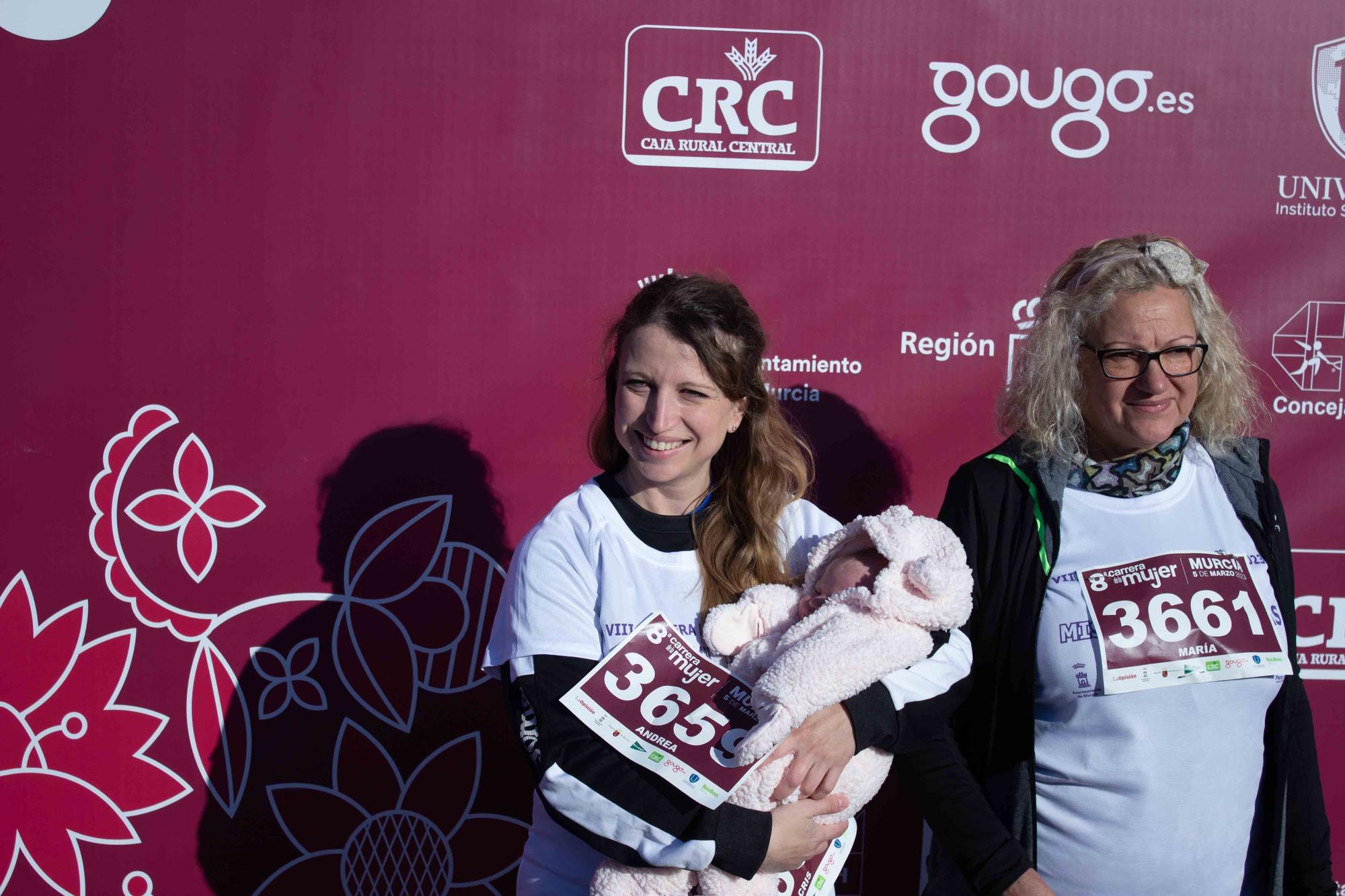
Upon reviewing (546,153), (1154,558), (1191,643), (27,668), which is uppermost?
(546,153)

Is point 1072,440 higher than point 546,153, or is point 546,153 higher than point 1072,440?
point 546,153

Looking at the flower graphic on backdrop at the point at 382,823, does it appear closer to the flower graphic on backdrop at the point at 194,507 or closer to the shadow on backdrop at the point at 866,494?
the flower graphic on backdrop at the point at 194,507

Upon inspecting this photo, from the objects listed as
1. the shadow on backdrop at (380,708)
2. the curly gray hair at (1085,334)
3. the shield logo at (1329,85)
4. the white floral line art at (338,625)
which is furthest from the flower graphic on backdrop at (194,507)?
the shield logo at (1329,85)

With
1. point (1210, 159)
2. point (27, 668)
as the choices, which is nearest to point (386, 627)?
point (27, 668)

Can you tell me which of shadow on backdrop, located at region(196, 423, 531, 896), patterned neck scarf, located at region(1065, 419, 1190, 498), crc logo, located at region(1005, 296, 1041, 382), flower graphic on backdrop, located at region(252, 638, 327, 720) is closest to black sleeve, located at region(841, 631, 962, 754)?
patterned neck scarf, located at region(1065, 419, 1190, 498)

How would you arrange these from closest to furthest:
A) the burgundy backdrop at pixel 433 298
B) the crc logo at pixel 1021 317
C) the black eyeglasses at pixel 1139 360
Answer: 1. the black eyeglasses at pixel 1139 360
2. the burgundy backdrop at pixel 433 298
3. the crc logo at pixel 1021 317

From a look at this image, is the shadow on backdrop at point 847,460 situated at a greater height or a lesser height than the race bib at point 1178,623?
greater

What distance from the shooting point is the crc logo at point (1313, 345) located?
2332mm

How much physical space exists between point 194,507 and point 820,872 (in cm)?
168

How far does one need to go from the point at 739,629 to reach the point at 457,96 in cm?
148

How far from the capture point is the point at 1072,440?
163cm

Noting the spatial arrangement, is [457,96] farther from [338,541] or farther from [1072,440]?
[1072,440]

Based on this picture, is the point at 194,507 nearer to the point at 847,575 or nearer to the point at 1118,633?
the point at 847,575

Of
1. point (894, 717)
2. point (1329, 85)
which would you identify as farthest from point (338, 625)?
point (1329, 85)
